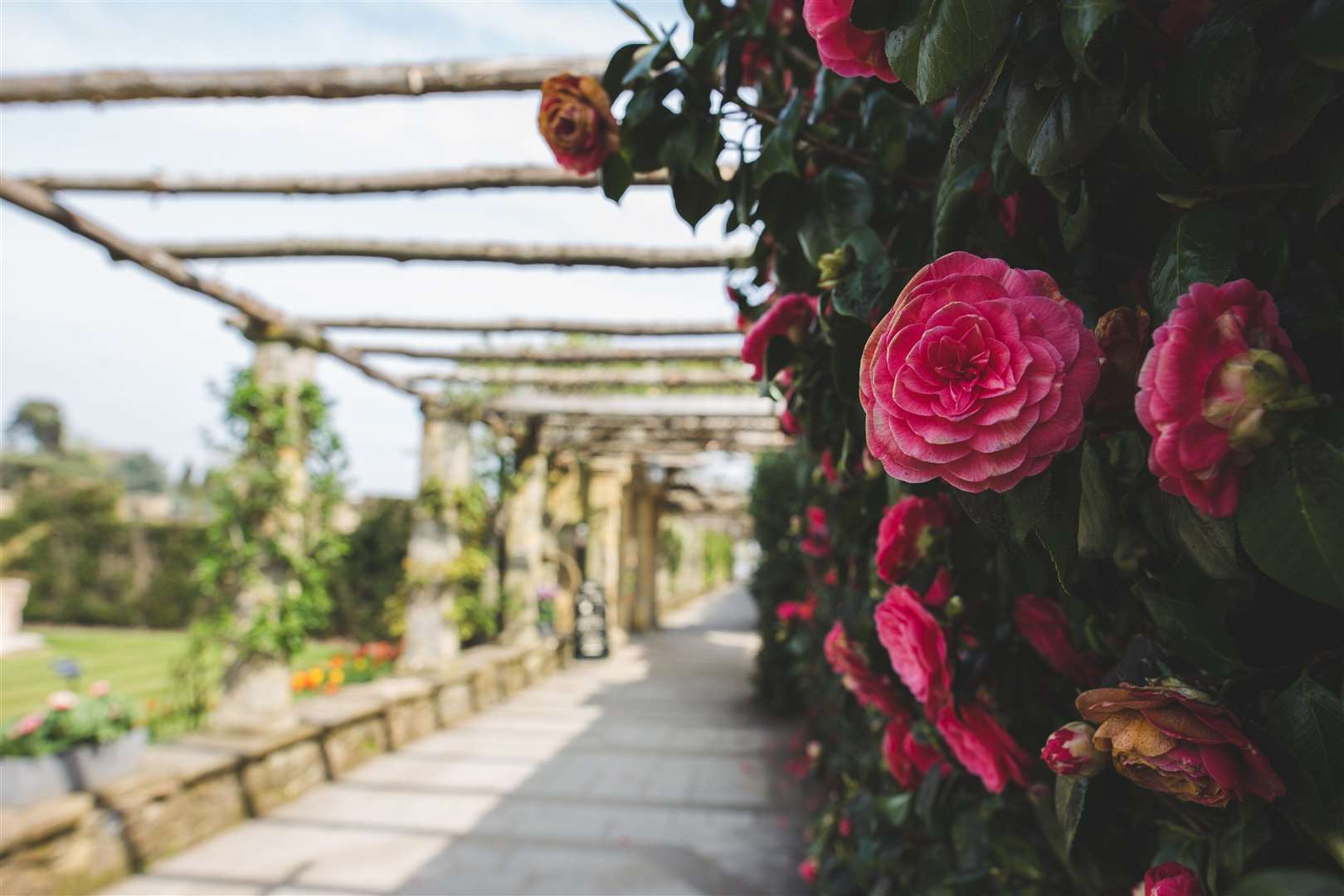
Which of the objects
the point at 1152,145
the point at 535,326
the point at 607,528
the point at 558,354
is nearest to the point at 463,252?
the point at 535,326

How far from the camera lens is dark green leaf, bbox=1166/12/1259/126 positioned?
0.48m

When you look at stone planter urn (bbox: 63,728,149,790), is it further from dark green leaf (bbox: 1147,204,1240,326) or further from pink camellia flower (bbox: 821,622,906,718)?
dark green leaf (bbox: 1147,204,1240,326)

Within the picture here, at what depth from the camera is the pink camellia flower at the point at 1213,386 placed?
15.8 inches

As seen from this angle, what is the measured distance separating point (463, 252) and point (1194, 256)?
3.63 meters

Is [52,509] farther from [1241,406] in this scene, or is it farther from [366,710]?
[1241,406]

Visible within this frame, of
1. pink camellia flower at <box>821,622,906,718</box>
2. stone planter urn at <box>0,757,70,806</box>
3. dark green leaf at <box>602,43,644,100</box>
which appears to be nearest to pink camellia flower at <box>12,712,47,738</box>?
stone planter urn at <box>0,757,70,806</box>

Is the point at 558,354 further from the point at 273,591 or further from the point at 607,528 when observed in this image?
the point at 607,528

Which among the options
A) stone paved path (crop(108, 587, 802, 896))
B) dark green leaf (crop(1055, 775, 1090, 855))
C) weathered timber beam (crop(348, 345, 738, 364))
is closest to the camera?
dark green leaf (crop(1055, 775, 1090, 855))

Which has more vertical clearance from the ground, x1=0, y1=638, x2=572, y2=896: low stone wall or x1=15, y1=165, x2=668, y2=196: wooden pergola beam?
x1=15, y1=165, x2=668, y2=196: wooden pergola beam

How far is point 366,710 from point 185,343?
2.99m

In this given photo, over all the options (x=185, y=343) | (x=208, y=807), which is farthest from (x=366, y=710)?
(x=185, y=343)

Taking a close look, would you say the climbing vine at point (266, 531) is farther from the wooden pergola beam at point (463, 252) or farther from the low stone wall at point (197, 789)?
the wooden pergola beam at point (463, 252)

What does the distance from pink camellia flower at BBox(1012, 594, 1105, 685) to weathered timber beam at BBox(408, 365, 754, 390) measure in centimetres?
486

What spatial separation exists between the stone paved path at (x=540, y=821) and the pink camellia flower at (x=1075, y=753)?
3.22m
